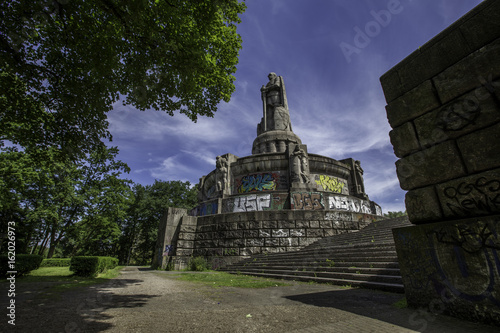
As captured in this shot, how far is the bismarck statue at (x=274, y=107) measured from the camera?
25641mm

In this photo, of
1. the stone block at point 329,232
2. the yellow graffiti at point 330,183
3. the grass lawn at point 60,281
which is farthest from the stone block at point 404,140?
the yellow graffiti at point 330,183

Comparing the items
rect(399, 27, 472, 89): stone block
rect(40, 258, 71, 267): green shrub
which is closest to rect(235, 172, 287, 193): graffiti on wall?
rect(399, 27, 472, 89): stone block

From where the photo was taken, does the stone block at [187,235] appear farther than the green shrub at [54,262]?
No

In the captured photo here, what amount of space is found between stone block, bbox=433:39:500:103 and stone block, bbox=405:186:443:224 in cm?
138

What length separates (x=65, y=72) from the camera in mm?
A: 6320

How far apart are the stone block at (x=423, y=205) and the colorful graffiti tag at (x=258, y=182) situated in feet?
44.8

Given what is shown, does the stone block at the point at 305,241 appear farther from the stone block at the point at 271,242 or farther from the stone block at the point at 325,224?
the stone block at the point at 271,242

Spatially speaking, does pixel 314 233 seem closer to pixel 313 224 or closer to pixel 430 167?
pixel 313 224

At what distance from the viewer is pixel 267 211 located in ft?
41.5

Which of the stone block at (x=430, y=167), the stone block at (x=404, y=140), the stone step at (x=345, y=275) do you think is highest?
the stone block at (x=404, y=140)

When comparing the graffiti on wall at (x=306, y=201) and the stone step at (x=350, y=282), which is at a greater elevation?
the graffiti on wall at (x=306, y=201)

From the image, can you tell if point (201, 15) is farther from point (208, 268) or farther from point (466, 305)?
point (208, 268)

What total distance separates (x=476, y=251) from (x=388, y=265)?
407 centimetres

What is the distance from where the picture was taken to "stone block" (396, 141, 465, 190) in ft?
10.2
